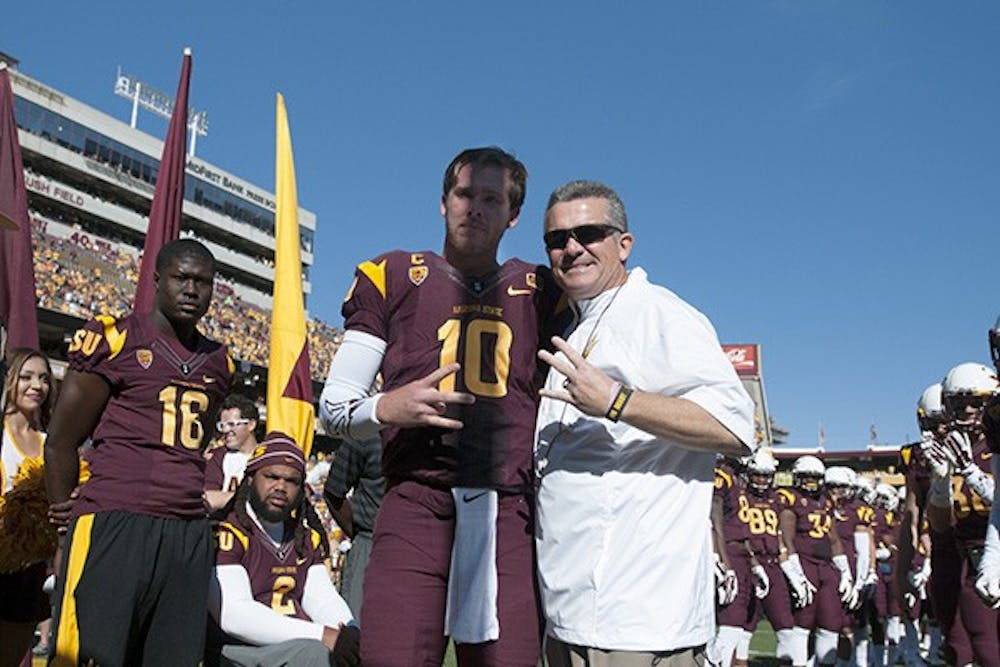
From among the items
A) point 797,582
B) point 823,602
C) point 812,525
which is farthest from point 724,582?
point 812,525

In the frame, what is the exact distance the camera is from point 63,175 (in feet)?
173

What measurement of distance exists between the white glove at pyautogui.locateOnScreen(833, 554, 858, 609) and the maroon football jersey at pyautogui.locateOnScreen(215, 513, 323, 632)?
8086 millimetres

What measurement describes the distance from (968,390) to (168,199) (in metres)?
5.67

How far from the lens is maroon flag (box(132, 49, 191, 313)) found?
6.63 m

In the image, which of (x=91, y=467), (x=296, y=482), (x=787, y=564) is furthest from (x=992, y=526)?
(x=787, y=564)

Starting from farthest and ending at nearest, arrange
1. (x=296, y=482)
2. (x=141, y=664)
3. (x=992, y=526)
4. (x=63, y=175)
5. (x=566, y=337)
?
(x=63, y=175) < (x=296, y=482) < (x=992, y=526) < (x=141, y=664) < (x=566, y=337)

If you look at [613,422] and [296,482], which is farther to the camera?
[296,482]

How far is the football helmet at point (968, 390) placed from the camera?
5395mm

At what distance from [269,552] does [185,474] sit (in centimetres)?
73

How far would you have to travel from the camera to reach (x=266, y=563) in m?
4.30

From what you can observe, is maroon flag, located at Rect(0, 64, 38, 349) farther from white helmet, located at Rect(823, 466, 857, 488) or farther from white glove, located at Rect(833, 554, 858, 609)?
white helmet, located at Rect(823, 466, 857, 488)

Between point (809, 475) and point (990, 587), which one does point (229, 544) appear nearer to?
point (990, 587)

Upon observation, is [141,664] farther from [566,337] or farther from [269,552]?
[566,337]

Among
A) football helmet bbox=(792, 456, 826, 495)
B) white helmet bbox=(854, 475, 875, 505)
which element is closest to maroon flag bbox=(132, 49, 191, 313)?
football helmet bbox=(792, 456, 826, 495)
